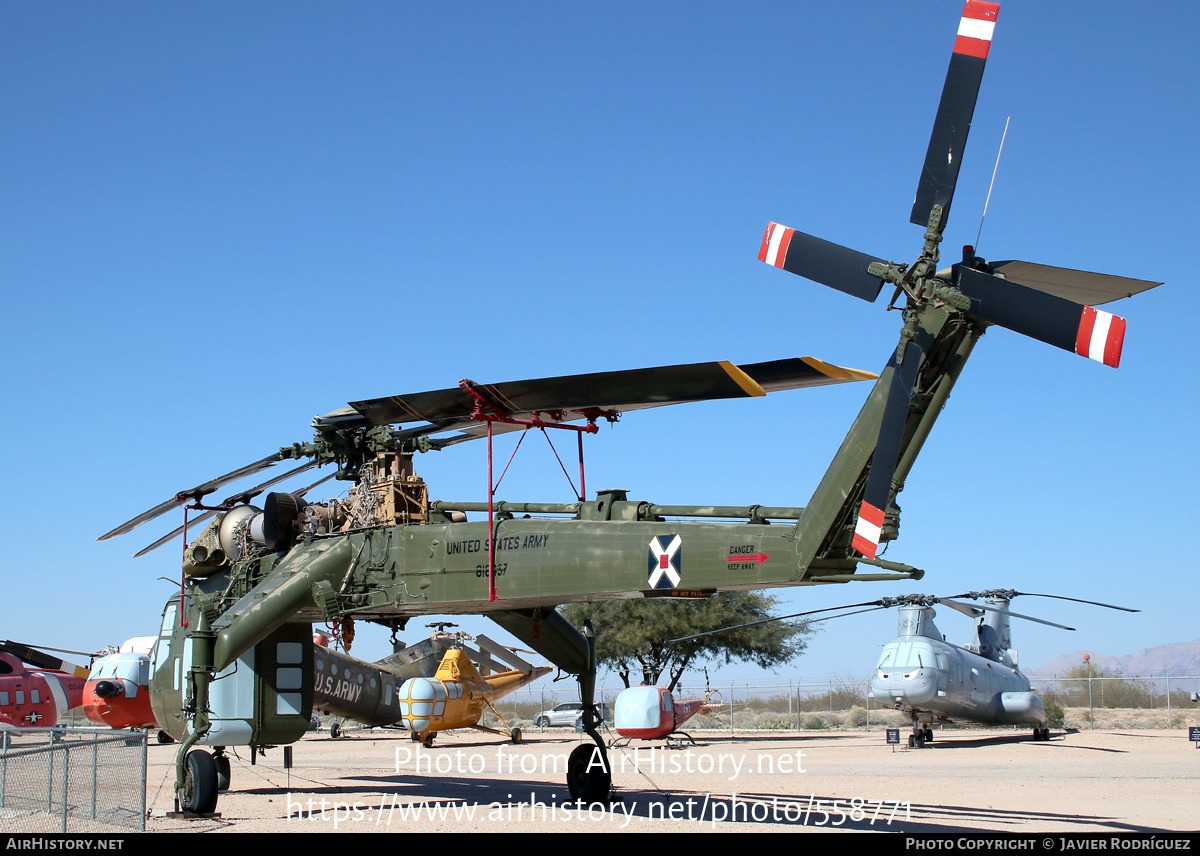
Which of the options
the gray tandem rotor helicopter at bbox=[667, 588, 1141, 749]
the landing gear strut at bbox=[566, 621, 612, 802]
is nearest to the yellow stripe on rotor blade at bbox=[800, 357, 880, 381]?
the landing gear strut at bbox=[566, 621, 612, 802]

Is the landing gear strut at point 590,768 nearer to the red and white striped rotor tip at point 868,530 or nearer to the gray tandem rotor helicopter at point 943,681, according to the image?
the red and white striped rotor tip at point 868,530

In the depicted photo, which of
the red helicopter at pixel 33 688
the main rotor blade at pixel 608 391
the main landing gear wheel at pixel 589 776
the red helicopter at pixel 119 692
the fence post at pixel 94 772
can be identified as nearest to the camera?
the main rotor blade at pixel 608 391

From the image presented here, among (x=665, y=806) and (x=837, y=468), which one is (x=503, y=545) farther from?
(x=665, y=806)

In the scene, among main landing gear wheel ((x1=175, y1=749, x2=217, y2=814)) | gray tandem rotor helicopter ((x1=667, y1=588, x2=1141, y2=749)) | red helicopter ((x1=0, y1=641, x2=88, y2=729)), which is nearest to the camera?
main landing gear wheel ((x1=175, y1=749, x2=217, y2=814))

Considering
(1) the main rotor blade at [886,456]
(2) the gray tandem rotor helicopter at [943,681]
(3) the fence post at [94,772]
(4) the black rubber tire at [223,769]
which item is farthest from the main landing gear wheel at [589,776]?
(2) the gray tandem rotor helicopter at [943,681]

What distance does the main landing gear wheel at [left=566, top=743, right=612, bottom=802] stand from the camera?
14898mm

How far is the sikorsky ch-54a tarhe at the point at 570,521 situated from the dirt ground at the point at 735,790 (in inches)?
54.8

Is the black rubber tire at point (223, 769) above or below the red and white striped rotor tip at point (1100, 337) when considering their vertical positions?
below

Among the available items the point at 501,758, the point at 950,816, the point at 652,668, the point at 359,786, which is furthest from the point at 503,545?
the point at 652,668

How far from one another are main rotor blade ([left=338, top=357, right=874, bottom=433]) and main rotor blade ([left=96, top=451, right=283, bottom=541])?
101 inches

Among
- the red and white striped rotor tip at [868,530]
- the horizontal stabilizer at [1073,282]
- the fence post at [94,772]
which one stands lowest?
the fence post at [94,772]

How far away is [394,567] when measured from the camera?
1363 centimetres

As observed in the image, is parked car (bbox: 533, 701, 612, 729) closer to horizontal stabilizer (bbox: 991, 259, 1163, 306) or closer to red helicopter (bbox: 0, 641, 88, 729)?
red helicopter (bbox: 0, 641, 88, 729)

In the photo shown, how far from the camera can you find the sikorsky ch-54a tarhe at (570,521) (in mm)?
9852
